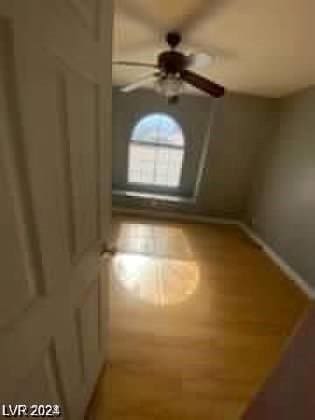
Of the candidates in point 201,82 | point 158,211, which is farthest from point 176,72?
point 158,211

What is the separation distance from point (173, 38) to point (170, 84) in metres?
0.33

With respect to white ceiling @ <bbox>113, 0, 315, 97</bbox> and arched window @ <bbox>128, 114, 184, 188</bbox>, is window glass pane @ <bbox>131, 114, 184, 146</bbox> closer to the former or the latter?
arched window @ <bbox>128, 114, 184, 188</bbox>

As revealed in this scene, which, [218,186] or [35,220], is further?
[218,186]

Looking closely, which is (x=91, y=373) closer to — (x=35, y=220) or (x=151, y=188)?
(x=35, y=220)

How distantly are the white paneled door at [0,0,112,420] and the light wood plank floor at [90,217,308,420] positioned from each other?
548 millimetres

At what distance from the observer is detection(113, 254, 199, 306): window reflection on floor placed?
2850mm

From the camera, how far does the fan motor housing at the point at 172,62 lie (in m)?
2.22

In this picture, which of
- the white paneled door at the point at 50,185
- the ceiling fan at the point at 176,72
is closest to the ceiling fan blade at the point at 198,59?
the ceiling fan at the point at 176,72

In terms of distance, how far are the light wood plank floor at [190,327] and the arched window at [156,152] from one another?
1.24 meters

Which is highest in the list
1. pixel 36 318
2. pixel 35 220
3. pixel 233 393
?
pixel 35 220

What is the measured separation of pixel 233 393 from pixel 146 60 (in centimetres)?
273

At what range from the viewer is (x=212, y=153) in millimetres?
4523

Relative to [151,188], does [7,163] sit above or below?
above

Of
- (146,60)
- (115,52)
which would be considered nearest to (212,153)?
(146,60)
